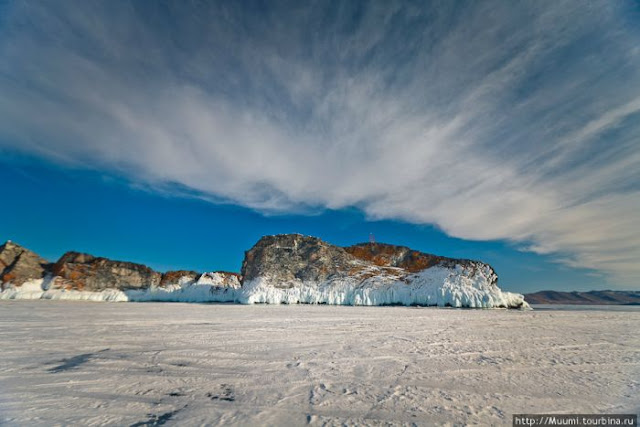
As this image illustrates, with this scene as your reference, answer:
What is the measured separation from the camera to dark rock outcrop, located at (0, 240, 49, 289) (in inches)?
2094

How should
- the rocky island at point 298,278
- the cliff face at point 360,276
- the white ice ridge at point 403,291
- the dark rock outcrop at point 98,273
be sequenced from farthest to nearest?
the dark rock outcrop at point 98,273
the rocky island at point 298,278
the cliff face at point 360,276
the white ice ridge at point 403,291

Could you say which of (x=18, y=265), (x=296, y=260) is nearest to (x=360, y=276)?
(x=296, y=260)

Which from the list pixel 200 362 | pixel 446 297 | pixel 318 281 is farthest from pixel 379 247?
pixel 200 362

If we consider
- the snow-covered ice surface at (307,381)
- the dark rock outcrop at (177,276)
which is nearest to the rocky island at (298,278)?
the dark rock outcrop at (177,276)

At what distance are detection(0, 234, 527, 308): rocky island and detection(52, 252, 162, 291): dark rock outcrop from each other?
0.58ft

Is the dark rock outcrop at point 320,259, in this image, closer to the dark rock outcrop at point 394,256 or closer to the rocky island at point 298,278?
the dark rock outcrop at point 394,256

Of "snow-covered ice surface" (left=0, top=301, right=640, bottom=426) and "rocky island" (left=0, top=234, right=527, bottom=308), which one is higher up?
"rocky island" (left=0, top=234, right=527, bottom=308)

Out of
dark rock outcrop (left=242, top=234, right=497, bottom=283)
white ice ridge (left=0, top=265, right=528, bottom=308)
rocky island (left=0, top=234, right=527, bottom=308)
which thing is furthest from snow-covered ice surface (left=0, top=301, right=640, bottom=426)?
dark rock outcrop (left=242, top=234, right=497, bottom=283)

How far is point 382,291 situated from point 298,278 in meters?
16.6

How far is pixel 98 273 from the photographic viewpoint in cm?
6384

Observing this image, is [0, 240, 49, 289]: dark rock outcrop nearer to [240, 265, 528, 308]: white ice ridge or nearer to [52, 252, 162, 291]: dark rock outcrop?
[52, 252, 162, 291]: dark rock outcrop

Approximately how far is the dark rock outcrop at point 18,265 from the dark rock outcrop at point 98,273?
2.80 meters

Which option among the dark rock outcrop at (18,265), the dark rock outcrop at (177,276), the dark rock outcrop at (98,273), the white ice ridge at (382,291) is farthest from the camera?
the dark rock outcrop at (177,276)

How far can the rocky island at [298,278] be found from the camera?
40969 millimetres
